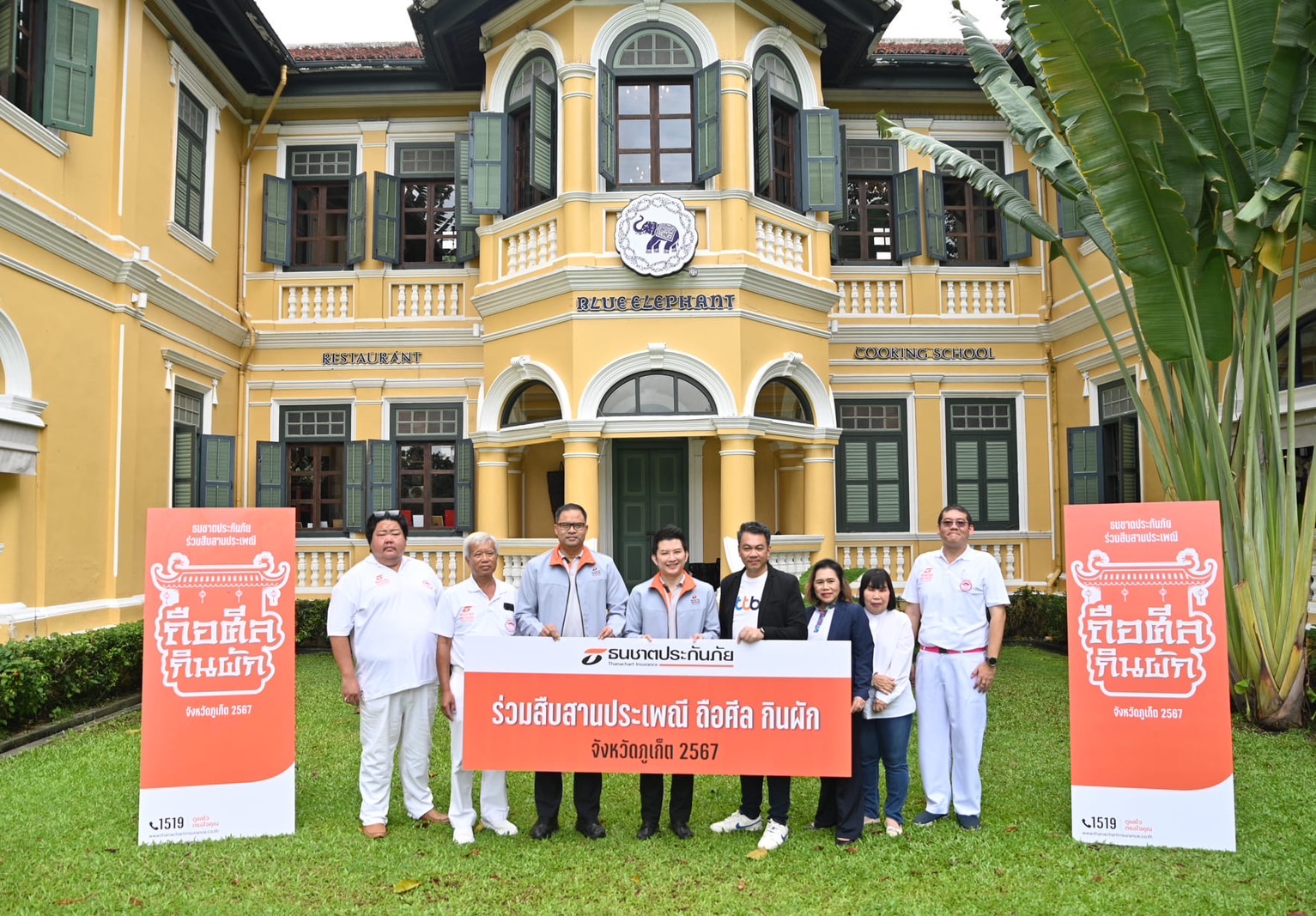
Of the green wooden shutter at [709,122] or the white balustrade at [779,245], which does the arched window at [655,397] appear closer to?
the white balustrade at [779,245]

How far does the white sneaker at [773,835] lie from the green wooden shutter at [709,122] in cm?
760

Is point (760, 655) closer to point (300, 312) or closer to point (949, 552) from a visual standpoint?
point (949, 552)

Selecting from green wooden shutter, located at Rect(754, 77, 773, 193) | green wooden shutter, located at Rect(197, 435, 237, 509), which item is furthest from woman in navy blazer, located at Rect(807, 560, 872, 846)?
green wooden shutter, located at Rect(197, 435, 237, 509)

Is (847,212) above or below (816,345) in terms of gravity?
above

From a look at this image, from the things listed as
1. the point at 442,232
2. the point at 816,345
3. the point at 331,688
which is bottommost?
the point at 331,688

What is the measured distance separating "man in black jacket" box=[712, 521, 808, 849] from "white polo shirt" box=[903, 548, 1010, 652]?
28.5 inches

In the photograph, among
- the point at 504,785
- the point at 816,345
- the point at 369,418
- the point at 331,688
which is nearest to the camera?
the point at 504,785

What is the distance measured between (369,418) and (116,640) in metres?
5.19

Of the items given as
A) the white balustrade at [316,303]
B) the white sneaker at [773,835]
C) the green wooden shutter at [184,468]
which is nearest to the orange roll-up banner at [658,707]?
the white sneaker at [773,835]

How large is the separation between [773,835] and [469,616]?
80.5 inches

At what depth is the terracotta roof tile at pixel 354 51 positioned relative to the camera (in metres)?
14.5

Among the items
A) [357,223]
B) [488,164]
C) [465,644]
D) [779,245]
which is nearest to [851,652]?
[465,644]

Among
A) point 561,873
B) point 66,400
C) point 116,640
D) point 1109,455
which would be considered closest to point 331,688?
point 116,640

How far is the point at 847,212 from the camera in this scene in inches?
550
